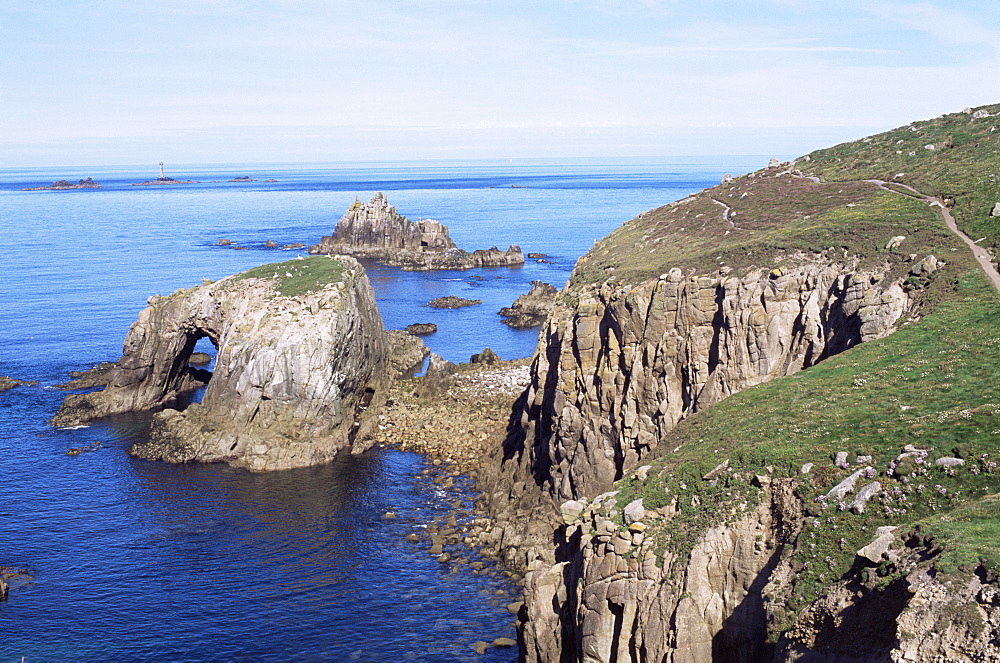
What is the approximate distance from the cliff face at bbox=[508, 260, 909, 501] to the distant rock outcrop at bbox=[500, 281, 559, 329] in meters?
62.9

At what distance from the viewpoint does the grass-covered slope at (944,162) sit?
5441 cm

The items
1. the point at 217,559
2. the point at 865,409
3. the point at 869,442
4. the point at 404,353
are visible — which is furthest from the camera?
the point at 404,353

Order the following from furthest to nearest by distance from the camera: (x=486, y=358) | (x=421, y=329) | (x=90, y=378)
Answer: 1. (x=421, y=329)
2. (x=486, y=358)
3. (x=90, y=378)

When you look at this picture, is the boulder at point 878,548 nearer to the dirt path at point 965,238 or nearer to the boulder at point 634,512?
the boulder at point 634,512

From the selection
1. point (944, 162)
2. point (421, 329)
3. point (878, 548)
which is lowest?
point (421, 329)

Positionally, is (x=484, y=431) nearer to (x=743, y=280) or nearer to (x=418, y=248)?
(x=743, y=280)

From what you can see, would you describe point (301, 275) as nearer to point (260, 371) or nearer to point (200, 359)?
point (260, 371)

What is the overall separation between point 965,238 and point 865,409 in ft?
74.6

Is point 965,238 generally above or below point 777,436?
above

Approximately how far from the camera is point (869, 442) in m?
31.0

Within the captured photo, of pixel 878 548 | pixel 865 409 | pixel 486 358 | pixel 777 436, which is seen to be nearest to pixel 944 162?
pixel 865 409

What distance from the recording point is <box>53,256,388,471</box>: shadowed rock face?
7419 cm

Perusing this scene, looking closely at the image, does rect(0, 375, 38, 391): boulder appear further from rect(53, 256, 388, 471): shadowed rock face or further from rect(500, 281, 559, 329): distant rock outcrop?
rect(500, 281, 559, 329): distant rock outcrop

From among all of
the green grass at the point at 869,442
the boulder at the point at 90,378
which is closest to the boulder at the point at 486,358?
the boulder at the point at 90,378
